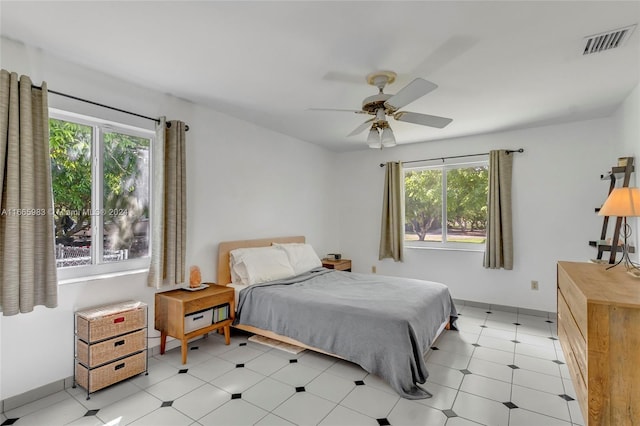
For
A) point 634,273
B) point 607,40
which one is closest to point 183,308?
point 634,273

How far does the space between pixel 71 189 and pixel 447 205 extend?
473 cm

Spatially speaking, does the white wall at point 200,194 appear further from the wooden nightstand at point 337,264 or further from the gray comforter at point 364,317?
the gray comforter at point 364,317

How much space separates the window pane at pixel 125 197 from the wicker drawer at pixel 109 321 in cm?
52

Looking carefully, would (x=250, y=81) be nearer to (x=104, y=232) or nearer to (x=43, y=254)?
(x=104, y=232)

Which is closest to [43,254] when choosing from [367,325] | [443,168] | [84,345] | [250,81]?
[84,345]

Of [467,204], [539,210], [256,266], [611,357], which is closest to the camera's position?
[611,357]

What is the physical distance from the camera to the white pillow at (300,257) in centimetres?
A: 420

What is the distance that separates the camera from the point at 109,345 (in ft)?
7.89

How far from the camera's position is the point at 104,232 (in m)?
2.79

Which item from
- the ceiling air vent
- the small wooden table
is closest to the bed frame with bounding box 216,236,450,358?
the small wooden table

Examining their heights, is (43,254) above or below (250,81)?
below

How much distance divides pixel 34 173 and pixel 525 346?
4.56 metres

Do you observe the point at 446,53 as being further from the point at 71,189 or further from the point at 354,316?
the point at 71,189

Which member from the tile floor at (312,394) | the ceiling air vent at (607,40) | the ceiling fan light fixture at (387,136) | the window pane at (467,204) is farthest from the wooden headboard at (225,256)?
the ceiling air vent at (607,40)
